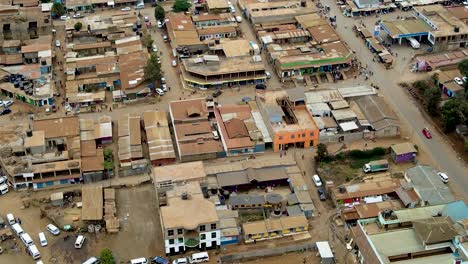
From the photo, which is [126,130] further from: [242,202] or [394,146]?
[394,146]

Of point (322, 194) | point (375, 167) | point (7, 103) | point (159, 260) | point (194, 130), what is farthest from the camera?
point (7, 103)

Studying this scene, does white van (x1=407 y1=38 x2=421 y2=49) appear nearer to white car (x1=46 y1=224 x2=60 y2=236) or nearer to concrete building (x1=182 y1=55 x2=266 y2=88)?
concrete building (x1=182 y1=55 x2=266 y2=88)

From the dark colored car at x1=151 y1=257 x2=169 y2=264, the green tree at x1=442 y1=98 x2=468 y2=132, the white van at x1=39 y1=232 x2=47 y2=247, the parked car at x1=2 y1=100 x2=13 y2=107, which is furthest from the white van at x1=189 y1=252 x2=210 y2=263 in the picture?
the parked car at x1=2 y1=100 x2=13 y2=107

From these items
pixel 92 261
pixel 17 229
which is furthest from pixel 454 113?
pixel 17 229

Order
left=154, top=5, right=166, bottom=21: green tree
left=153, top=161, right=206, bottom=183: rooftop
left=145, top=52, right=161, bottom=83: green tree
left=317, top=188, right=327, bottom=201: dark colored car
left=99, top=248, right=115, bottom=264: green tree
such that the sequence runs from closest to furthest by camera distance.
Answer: left=99, top=248, right=115, bottom=264: green tree → left=153, top=161, right=206, bottom=183: rooftop → left=317, top=188, right=327, bottom=201: dark colored car → left=145, top=52, right=161, bottom=83: green tree → left=154, top=5, right=166, bottom=21: green tree

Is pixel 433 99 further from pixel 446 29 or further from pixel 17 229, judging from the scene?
pixel 17 229

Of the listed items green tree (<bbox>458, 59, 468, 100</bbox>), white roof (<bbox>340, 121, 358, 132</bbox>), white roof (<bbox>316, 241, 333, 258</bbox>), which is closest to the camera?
white roof (<bbox>316, 241, 333, 258</bbox>)

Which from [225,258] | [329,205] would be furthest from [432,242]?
[225,258]
